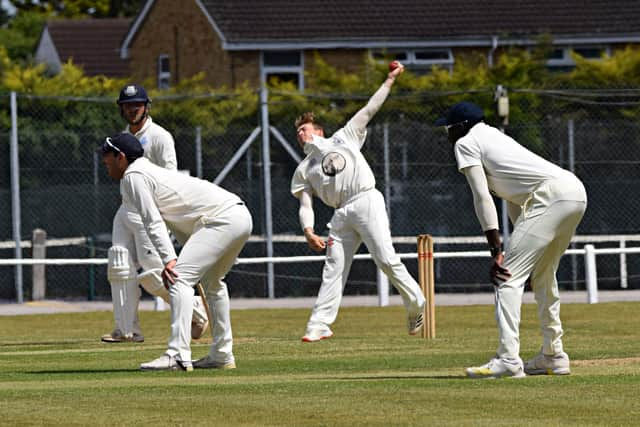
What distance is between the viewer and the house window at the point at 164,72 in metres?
36.0

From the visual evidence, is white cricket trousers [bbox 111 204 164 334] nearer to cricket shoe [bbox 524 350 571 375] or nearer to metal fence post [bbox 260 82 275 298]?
cricket shoe [bbox 524 350 571 375]

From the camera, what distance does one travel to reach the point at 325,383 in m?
9.79

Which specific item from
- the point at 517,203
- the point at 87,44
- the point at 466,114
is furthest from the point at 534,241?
the point at 87,44

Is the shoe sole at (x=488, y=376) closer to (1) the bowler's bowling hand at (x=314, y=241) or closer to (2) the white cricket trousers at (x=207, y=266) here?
(2) the white cricket trousers at (x=207, y=266)

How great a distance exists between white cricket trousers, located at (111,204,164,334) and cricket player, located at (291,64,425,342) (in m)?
1.37

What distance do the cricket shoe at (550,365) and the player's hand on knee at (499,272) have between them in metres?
0.77

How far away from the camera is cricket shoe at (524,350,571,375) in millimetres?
10312

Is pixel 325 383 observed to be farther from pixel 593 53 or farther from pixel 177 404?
pixel 593 53

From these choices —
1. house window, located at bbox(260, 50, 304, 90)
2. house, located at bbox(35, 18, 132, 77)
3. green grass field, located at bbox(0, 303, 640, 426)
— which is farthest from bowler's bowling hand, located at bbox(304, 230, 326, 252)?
house, located at bbox(35, 18, 132, 77)

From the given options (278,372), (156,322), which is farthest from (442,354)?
(156,322)

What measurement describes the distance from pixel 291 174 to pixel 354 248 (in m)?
8.44

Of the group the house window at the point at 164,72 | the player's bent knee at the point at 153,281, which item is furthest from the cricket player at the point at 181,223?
the house window at the point at 164,72

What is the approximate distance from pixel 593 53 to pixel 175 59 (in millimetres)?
9117

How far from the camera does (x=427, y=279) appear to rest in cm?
1448
